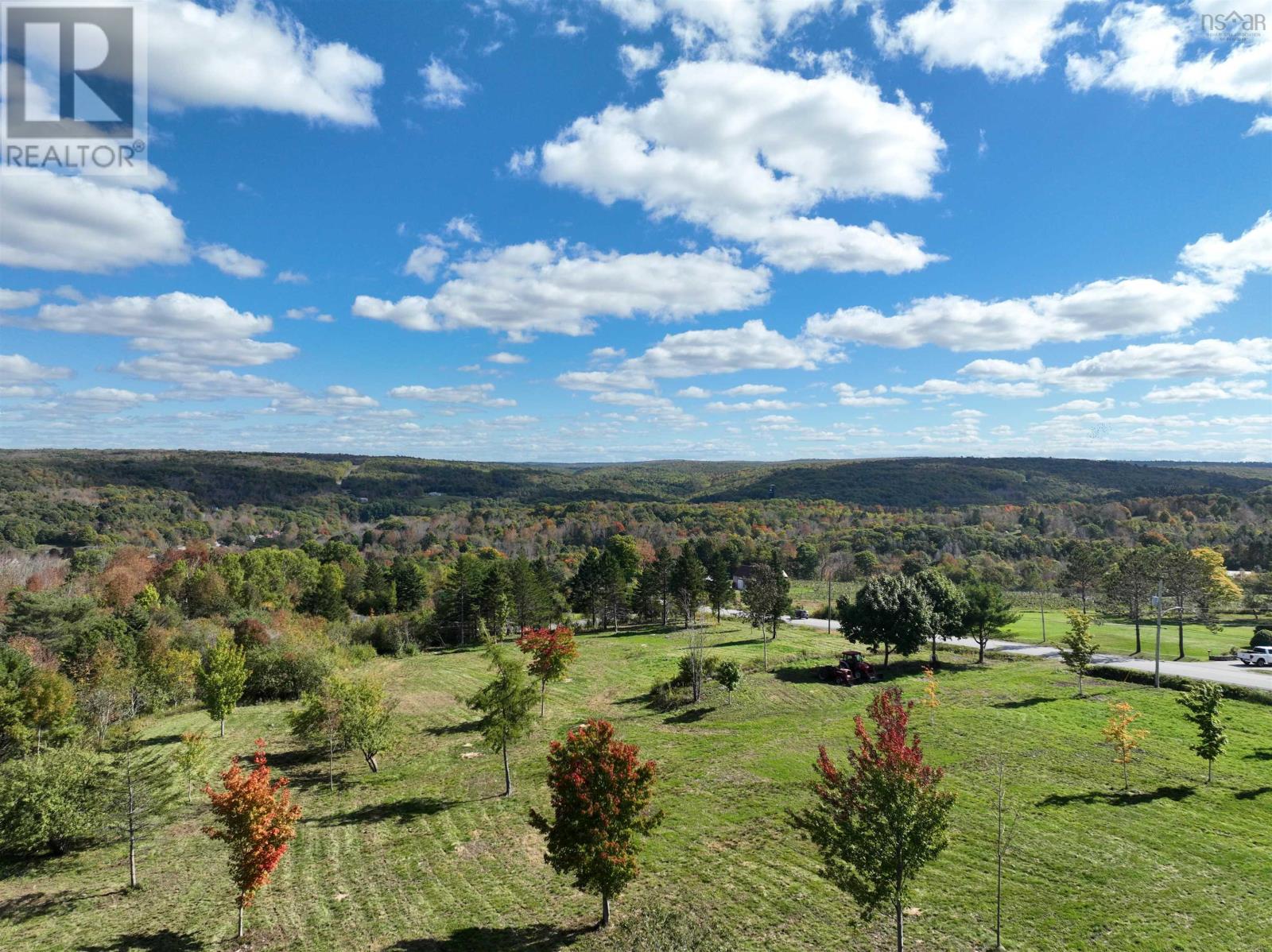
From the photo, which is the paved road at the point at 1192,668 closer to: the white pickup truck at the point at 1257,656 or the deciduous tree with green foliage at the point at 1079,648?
the white pickup truck at the point at 1257,656

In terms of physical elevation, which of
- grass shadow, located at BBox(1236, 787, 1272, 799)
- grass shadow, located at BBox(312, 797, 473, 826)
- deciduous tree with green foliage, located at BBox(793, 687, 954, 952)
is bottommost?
grass shadow, located at BBox(312, 797, 473, 826)

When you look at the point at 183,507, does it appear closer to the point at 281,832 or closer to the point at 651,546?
the point at 651,546

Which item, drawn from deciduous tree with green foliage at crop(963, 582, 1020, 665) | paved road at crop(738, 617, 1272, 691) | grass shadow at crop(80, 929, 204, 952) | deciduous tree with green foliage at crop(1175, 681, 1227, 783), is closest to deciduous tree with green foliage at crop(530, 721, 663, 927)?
grass shadow at crop(80, 929, 204, 952)

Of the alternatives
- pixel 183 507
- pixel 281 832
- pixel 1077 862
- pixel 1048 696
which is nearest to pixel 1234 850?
pixel 1077 862

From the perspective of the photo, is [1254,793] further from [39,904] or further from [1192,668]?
[39,904]

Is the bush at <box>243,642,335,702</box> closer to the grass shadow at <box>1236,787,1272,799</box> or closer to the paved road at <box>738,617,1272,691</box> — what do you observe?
the grass shadow at <box>1236,787,1272,799</box>

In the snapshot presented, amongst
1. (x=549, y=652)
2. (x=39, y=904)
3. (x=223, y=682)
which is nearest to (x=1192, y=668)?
(x=549, y=652)

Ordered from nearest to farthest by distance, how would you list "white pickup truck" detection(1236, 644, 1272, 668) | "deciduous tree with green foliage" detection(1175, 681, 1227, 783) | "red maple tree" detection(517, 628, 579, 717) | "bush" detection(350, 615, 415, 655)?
"deciduous tree with green foliage" detection(1175, 681, 1227, 783) < "red maple tree" detection(517, 628, 579, 717) < "white pickup truck" detection(1236, 644, 1272, 668) < "bush" detection(350, 615, 415, 655)
